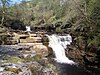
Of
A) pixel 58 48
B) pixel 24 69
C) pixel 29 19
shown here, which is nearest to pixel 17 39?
pixel 58 48

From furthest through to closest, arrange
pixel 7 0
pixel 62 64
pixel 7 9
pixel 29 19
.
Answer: pixel 29 19
pixel 7 9
pixel 7 0
pixel 62 64

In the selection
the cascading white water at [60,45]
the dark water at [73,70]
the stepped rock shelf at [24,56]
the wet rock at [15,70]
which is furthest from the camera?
the cascading white water at [60,45]

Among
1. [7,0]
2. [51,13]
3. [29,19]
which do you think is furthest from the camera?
[29,19]

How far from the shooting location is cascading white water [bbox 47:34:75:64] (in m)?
23.8

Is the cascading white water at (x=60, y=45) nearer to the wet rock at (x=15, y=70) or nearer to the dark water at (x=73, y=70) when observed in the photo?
the dark water at (x=73, y=70)

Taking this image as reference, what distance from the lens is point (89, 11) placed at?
75.5ft

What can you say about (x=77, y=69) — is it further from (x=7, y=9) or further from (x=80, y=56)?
(x=7, y=9)

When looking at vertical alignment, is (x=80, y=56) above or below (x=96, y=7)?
below

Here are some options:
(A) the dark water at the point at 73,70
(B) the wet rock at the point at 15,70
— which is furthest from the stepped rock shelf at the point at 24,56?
(A) the dark water at the point at 73,70

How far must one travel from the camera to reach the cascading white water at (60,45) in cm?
2378

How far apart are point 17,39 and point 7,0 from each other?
1527 cm

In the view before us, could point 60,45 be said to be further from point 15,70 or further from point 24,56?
point 15,70

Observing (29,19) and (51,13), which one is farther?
(29,19)

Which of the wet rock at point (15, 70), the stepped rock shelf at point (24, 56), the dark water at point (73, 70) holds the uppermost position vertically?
the wet rock at point (15, 70)
